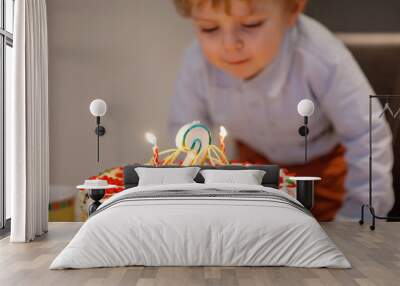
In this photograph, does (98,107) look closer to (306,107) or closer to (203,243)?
(306,107)

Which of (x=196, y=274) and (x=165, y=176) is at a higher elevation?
(x=165, y=176)

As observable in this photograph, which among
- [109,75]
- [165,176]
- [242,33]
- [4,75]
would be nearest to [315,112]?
[242,33]

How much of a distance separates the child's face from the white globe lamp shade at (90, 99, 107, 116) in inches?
58.7

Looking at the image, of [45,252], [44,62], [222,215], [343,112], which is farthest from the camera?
[343,112]

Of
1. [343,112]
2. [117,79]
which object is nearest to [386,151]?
[343,112]

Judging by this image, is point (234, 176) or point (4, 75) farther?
point (4, 75)

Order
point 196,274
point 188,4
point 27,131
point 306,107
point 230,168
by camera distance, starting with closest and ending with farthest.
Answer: point 196,274 < point 27,131 < point 230,168 < point 306,107 < point 188,4

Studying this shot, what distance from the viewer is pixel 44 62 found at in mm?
6164

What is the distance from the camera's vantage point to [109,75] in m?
7.43

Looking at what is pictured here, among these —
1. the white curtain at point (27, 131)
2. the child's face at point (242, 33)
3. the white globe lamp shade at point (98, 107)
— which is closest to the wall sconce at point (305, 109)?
the child's face at point (242, 33)

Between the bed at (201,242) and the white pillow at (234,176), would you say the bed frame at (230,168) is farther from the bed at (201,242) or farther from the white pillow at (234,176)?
the bed at (201,242)

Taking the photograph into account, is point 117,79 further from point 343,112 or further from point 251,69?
point 343,112

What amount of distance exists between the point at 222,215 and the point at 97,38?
391cm

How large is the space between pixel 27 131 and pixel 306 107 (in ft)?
10.4
